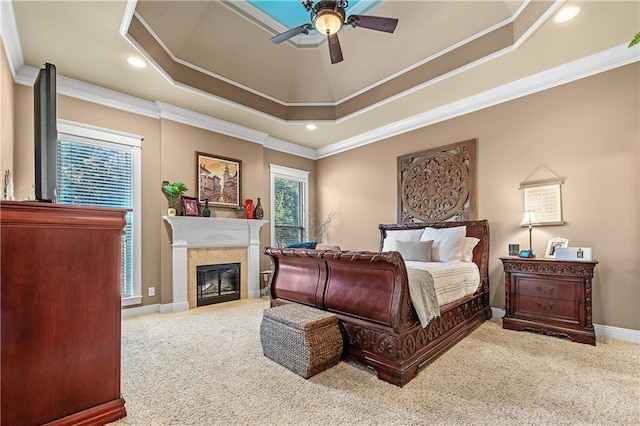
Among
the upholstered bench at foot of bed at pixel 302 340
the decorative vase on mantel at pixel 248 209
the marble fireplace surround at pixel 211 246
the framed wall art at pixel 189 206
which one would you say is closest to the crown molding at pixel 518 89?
the decorative vase on mantel at pixel 248 209

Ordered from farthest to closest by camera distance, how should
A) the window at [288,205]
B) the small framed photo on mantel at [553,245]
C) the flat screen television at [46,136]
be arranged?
the window at [288,205] < the small framed photo on mantel at [553,245] < the flat screen television at [46,136]

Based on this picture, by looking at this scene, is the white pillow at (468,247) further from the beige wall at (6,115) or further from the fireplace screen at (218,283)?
the beige wall at (6,115)

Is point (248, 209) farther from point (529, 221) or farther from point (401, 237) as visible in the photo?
point (529, 221)

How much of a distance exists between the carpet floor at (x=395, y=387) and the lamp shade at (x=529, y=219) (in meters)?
1.25

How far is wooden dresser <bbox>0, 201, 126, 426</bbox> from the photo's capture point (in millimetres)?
1380

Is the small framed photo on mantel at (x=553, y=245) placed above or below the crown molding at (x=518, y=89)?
below

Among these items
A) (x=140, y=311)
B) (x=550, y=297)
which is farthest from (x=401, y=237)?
(x=140, y=311)

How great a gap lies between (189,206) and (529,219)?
4.56 meters

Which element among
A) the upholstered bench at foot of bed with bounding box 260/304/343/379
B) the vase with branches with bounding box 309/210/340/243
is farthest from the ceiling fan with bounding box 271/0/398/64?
the vase with branches with bounding box 309/210/340/243

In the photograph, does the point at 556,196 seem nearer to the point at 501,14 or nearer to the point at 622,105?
the point at 622,105

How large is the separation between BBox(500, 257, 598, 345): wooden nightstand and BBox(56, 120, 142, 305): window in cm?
476

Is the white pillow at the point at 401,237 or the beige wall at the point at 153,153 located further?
the white pillow at the point at 401,237

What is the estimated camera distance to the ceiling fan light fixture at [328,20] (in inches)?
98.9

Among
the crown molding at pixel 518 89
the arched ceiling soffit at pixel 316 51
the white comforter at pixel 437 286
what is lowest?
the white comforter at pixel 437 286
